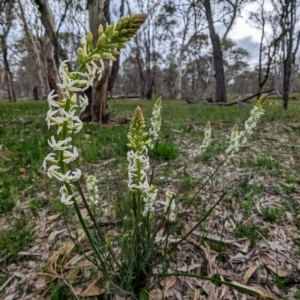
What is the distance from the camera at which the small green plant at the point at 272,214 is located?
237 cm

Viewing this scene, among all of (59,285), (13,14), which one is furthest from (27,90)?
(59,285)

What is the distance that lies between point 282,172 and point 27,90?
208 feet

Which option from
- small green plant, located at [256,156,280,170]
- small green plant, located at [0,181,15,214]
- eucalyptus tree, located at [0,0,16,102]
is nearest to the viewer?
small green plant, located at [0,181,15,214]

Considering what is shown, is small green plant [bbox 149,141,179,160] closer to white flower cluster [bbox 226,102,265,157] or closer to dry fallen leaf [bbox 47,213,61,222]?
dry fallen leaf [bbox 47,213,61,222]

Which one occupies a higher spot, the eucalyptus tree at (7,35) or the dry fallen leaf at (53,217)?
the eucalyptus tree at (7,35)

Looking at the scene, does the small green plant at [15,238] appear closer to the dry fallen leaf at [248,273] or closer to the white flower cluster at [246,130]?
the dry fallen leaf at [248,273]

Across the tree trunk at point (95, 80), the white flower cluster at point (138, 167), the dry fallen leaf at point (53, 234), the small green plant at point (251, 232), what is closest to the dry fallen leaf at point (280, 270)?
the small green plant at point (251, 232)

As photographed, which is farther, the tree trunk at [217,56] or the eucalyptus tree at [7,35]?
the eucalyptus tree at [7,35]

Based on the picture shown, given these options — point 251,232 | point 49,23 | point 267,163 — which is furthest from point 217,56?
point 251,232

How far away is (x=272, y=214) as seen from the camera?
Answer: 2383 mm

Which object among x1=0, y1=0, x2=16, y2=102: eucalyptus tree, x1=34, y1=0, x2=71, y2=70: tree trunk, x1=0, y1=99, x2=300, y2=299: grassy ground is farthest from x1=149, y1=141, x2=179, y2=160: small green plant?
x1=0, y1=0, x2=16, y2=102: eucalyptus tree

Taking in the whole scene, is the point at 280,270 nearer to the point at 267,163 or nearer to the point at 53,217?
the point at 53,217

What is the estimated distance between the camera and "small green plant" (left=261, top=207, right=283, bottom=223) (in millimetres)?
2371

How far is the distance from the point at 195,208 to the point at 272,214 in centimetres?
72
